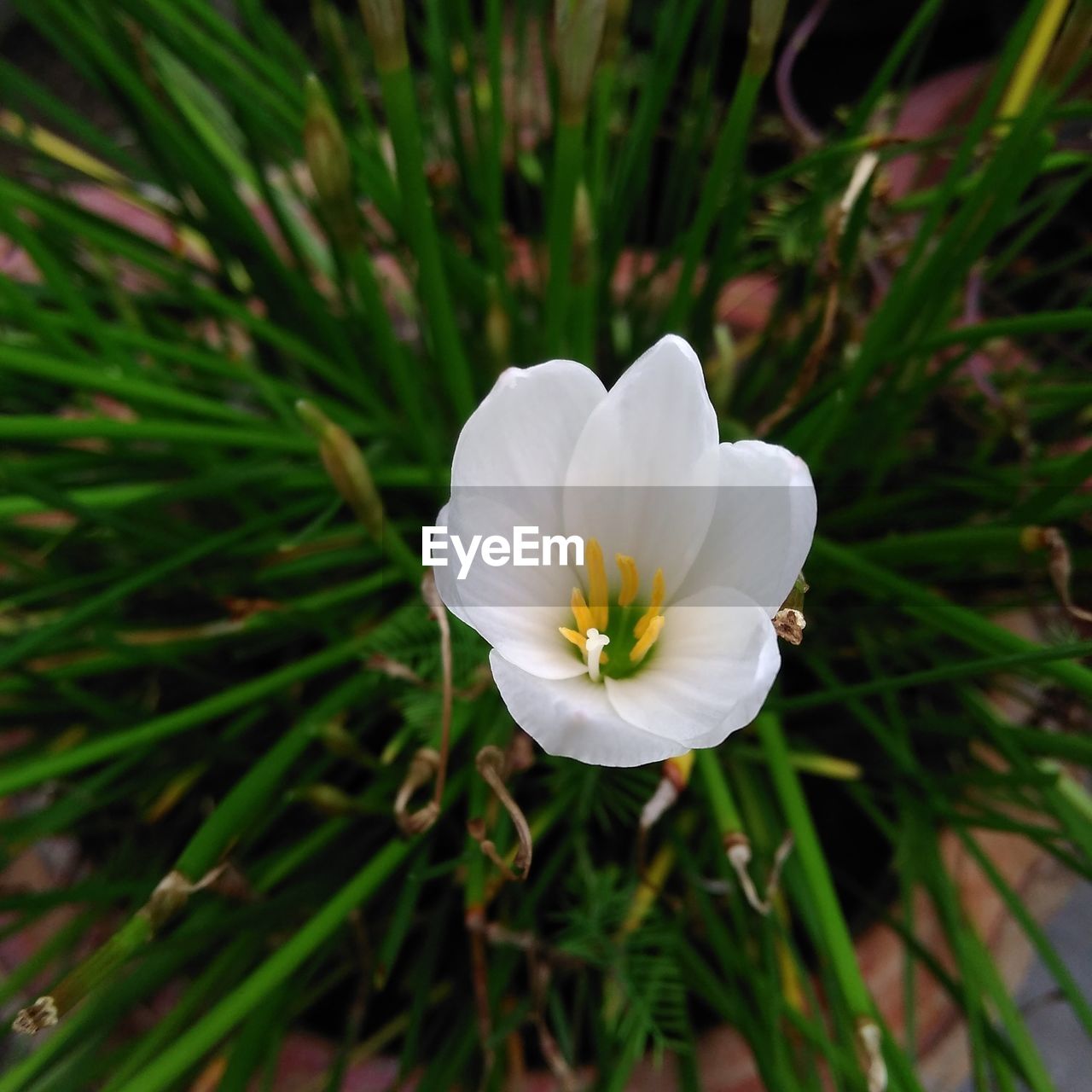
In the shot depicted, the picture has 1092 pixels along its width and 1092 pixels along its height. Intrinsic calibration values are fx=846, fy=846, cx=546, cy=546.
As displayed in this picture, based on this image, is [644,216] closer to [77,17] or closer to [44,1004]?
[77,17]

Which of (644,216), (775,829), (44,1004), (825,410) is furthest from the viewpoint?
(644,216)

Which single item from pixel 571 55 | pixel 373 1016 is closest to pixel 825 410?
pixel 571 55

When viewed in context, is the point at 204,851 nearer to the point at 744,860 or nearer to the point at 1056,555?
the point at 744,860

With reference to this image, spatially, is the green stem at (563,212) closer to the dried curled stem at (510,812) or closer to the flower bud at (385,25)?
the flower bud at (385,25)

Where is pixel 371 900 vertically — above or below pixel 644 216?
below

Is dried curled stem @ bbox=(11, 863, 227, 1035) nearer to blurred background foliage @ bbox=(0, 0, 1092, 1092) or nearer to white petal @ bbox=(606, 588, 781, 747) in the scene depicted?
blurred background foliage @ bbox=(0, 0, 1092, 1092)

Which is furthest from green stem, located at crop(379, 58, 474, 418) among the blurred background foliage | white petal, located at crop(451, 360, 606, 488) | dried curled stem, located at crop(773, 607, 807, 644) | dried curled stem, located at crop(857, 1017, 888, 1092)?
dried curled stem, located at crop(857, 1017, 888, 1092)
